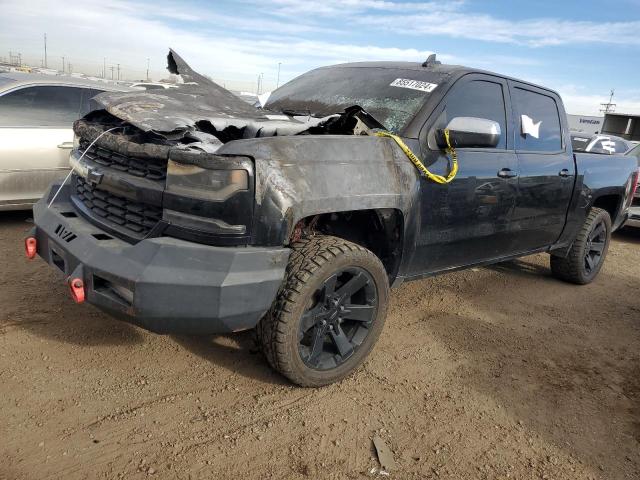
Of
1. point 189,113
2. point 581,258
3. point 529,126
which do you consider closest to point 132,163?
point 189,113

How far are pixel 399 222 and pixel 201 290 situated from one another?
4.18ft

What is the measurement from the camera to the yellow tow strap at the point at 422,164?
2996mm

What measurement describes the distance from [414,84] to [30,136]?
12.3 feet

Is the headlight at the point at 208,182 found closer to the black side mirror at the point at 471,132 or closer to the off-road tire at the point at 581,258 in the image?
the black side mirror at the point at 471,132

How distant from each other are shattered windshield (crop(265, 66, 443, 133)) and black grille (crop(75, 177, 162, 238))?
145 cm

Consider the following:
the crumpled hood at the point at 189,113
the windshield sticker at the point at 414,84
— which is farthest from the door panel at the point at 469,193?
the crumpled hood at the point at 189,113

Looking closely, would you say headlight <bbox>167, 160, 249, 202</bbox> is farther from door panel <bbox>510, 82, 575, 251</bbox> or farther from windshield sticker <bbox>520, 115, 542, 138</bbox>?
windshield sticker <bbox>520, 115, 542, 138</bbox>

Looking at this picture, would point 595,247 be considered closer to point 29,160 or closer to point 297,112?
point 297,112

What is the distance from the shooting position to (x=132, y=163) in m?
2.65

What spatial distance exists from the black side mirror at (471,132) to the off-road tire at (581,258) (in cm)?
234

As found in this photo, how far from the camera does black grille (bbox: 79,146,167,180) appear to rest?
8.23ft

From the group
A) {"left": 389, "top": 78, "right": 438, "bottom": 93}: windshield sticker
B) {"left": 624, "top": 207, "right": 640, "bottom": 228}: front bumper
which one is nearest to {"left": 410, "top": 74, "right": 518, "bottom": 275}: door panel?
{"left": 389, "top": 78, "right": 438, "bottom": 93}: windshield sticker

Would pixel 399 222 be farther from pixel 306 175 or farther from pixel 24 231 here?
pixel 24 231

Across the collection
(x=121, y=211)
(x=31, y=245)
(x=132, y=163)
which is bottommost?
(x=31, y=245)
